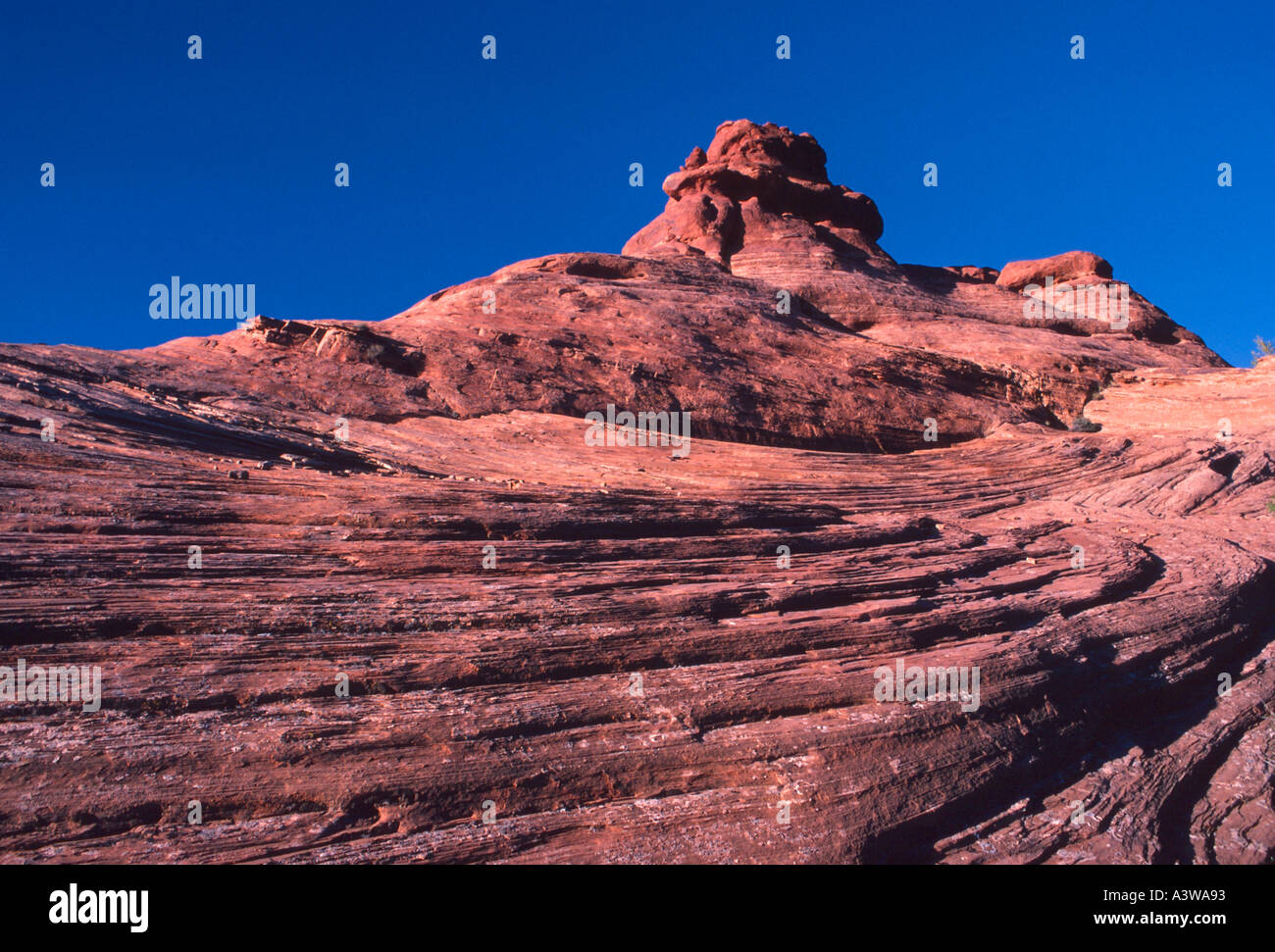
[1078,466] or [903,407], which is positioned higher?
[903,407]

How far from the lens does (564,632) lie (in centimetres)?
1025

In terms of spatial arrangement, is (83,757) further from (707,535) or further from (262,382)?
(262,382)

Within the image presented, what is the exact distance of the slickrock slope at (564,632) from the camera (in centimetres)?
796

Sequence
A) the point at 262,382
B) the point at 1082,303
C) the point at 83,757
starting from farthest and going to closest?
the point at 1082,303, the point at 262,382, the point at 83,757

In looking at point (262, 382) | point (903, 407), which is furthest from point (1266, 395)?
point (262, 382)

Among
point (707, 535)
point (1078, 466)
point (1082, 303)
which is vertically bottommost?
point (707, 535)

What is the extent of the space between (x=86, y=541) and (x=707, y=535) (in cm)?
940

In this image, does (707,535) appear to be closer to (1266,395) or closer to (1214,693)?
(1214,693)

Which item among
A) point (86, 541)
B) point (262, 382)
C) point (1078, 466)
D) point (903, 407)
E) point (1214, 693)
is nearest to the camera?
point (86, 541)

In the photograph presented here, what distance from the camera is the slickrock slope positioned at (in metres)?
7.96
